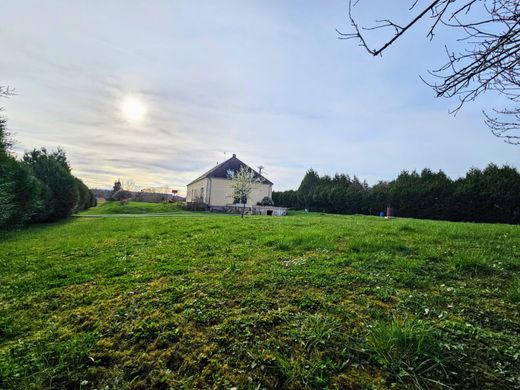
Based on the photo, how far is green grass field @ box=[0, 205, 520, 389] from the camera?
2.04 meters

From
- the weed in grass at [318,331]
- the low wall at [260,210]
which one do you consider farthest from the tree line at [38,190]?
the low wall at [260,210]

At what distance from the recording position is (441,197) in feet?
75.9

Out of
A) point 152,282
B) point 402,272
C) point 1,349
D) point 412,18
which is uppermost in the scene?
point 412,18

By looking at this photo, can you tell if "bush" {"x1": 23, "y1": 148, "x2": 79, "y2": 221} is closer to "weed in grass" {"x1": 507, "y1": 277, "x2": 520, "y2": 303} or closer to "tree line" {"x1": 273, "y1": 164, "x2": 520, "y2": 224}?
"weed in grass" {"x1": 507, "y1": 277, "x2": 520, "y2": 303}

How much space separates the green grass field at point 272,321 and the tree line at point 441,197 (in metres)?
19.9

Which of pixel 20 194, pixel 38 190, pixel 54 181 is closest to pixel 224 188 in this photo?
pixel 54 181

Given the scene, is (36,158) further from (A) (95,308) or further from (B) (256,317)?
(B) (256,317)

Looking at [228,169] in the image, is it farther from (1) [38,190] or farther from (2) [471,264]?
(2) [471,264]

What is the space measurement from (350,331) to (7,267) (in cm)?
659

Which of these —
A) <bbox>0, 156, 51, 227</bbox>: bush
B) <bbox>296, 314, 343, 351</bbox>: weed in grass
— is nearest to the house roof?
<bbox>0, 156, 51, 227</bbox>: bush

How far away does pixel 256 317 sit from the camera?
8.87 ft

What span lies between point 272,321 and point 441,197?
83.8ft

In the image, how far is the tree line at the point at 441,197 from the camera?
19875 millimetres

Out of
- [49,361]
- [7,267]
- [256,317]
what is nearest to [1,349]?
[49,361]
